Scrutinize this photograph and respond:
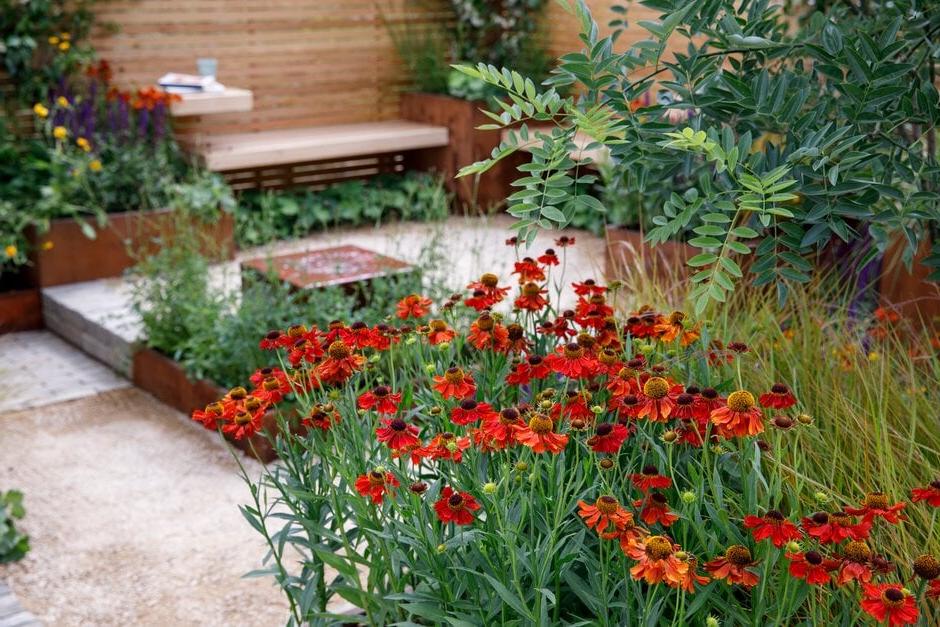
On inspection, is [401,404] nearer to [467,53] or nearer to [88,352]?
[88,352]

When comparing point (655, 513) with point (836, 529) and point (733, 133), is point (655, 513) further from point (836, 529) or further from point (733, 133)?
point (733, 133)

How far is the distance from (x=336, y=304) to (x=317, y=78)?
378 centimetres

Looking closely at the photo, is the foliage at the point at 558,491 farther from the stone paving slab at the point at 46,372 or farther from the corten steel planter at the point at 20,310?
the corten steel planter at the point at 20,310

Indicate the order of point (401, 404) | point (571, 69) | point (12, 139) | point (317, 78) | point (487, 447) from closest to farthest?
point (487, 447) < point (571, 69) < point (401, 404) < point (12, 139) < point (317, 78)

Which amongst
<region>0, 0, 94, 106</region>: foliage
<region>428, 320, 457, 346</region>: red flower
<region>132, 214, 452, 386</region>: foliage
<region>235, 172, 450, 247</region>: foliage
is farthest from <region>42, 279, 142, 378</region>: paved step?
<region>428, 320, 457, 346</region>: red flower

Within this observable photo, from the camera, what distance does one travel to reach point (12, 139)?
6062 mm

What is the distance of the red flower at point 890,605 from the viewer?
128cm

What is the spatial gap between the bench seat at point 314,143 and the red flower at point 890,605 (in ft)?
18.2

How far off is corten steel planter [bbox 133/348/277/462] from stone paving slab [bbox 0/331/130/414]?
17cm

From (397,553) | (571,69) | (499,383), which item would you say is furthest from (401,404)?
(571,69)

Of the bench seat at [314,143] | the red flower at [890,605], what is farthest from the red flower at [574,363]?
the bench seat at [314,143]

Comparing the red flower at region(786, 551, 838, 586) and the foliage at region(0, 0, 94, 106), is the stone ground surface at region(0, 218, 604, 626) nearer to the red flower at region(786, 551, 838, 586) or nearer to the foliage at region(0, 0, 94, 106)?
the foliage at region(0, 0, 94, 106)

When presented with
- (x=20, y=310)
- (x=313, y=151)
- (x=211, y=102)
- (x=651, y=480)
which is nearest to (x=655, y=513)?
(x=651, y=480)

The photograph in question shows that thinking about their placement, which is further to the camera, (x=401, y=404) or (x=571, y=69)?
(x=401, y=404)
